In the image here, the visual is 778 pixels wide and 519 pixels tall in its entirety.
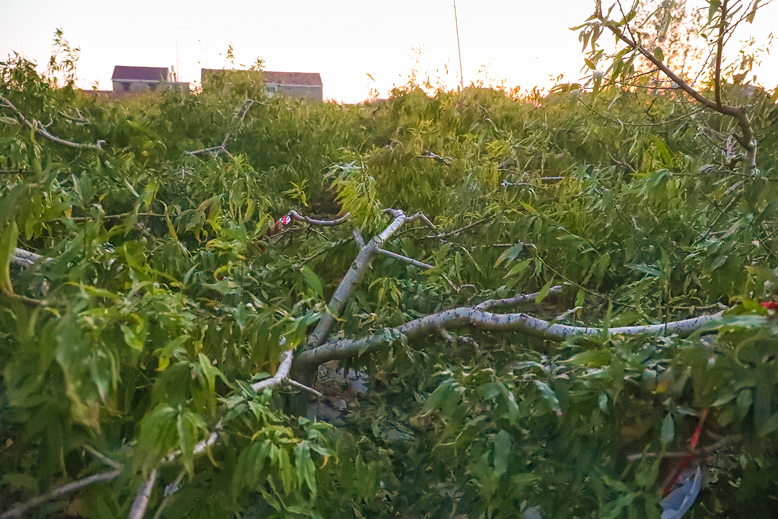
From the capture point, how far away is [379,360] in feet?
6.75

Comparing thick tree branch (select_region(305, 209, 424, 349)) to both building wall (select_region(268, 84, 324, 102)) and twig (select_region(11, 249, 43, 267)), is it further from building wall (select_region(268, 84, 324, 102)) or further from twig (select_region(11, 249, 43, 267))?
building wall (select_region(268, 84, 324, 102))

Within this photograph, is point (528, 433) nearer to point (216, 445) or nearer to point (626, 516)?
point (626, 516)

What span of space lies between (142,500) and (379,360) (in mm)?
1140

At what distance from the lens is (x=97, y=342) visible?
0.76 m

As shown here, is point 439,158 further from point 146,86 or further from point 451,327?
point 146,86

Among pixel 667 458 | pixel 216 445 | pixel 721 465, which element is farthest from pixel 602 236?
pixel 216 445

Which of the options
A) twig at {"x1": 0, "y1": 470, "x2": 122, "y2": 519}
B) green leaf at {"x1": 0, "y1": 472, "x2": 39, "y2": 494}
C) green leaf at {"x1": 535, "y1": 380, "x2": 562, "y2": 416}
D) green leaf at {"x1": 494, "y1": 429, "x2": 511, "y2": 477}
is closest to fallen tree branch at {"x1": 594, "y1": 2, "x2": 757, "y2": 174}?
green leaf at {"x1": 535, "y1": 380, "x2": 562, "y2": 416}

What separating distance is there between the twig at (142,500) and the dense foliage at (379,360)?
2 centimetres

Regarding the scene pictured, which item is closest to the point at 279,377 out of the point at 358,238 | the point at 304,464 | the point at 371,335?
the point at 304,464

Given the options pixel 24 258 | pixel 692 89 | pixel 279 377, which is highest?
pixel 692 89

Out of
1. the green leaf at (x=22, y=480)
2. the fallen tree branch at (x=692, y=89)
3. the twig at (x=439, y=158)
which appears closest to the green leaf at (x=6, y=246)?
the green leaf at (x=22, y=480)

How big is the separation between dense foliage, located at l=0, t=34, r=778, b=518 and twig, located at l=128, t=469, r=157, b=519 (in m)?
0.02

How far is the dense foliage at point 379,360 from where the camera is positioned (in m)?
0.85

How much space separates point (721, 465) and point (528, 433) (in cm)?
86
